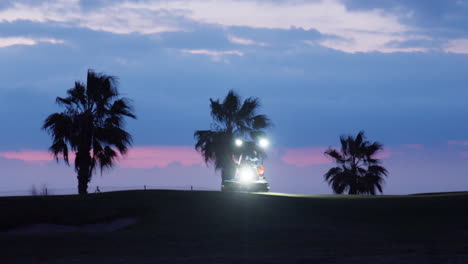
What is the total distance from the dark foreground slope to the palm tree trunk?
9.63 m

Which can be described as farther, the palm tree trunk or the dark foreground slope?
the palm tree trunk

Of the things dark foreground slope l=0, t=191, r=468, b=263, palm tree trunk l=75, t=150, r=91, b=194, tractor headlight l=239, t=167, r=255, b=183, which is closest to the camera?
dark foreground slope l=0, t=191, r=468, b=263

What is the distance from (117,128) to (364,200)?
17.6 m

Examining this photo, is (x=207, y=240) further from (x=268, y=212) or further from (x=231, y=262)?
(x=268, y=212)

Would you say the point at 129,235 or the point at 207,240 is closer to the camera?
the point at 207,240

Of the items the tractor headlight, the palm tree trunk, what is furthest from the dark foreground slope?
the palm tree trunk

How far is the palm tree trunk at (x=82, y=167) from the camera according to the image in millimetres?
38312

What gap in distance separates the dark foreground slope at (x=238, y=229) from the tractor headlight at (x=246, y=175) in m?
7.72

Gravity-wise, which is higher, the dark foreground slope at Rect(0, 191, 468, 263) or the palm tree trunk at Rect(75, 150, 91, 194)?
the palm tree trunk at Rect(75, 150, 91, 194)

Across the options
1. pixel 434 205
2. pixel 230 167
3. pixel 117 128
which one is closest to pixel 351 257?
pixel 434 205

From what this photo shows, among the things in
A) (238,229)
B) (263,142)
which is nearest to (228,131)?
(263,142)

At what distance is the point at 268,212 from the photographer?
23.8 metres

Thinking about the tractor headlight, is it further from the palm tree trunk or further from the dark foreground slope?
the palm tree trunk

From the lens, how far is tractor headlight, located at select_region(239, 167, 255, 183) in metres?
36.1
